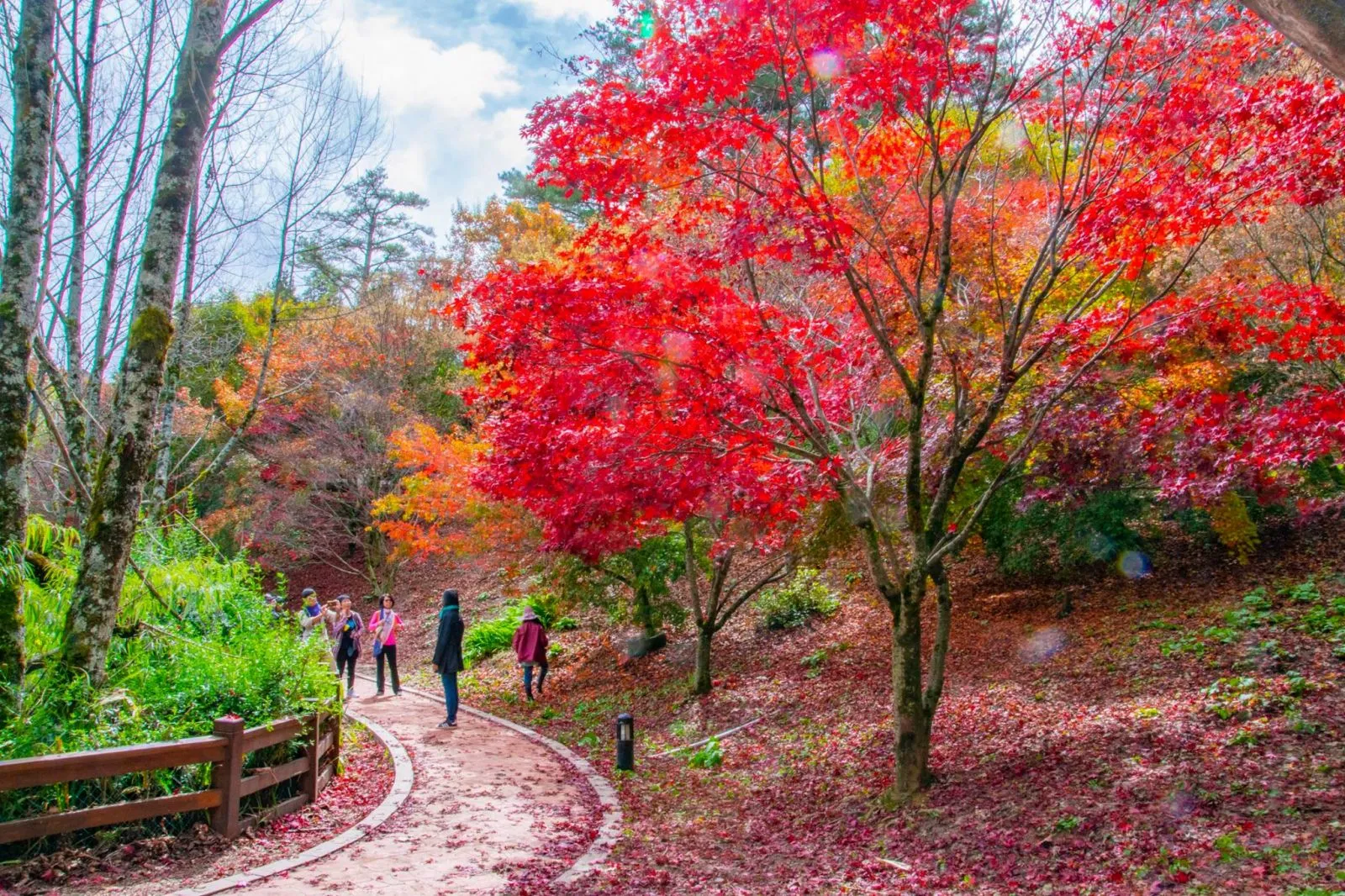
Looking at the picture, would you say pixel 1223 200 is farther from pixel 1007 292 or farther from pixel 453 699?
pixel 453 699

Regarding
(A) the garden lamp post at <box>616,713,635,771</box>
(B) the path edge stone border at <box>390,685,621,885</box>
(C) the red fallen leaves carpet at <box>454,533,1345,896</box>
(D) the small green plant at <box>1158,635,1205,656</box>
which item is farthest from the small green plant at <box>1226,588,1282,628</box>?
(B) the path edge stone border at <box>390,685,621,885</box>

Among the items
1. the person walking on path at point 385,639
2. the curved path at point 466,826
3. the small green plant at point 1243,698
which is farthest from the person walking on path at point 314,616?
the small green plant at point 1243,698

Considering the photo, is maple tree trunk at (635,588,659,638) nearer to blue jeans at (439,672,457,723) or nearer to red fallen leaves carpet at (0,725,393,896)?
blue jeans at (439,672,457,723)

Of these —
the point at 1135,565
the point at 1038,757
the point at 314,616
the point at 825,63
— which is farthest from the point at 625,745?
the point at 1135,565

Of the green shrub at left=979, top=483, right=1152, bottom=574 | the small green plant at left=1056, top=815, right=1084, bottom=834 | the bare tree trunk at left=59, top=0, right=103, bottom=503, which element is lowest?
the small green plant at left=1056, top=815, right=1084, bottom=834

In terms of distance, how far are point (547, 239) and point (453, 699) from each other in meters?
21.6

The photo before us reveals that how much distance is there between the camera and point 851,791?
7617 millimetres

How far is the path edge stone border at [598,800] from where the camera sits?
5.95 metres

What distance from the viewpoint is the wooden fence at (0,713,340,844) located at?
16.1 feet

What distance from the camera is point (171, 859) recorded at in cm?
539

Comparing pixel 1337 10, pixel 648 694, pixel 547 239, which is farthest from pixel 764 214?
pixel 547 239

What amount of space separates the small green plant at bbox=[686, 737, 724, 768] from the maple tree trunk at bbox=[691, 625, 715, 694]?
269 centimetres

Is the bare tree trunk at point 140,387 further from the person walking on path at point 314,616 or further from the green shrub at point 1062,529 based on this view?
the green shrub at point 1062,529

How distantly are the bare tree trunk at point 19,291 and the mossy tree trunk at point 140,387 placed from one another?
386 mm
